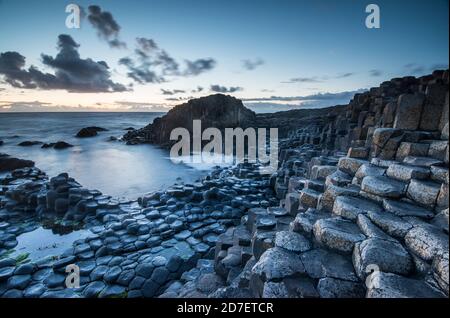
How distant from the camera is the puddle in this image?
5.42m

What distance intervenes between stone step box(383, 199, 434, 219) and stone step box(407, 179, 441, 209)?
0.29 ft

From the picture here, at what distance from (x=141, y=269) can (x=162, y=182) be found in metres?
8.66

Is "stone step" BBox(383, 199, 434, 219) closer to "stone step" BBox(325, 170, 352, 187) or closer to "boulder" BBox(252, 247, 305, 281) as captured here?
"stone step" BBox(325, 170, 352, 187)

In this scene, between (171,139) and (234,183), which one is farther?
(171,139)

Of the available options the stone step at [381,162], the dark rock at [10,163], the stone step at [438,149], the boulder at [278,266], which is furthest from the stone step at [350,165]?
the dark rock at [10,163]

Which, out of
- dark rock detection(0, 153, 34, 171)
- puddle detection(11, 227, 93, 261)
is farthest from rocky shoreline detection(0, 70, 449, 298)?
dark rock detection(0, 153, 34, 171)

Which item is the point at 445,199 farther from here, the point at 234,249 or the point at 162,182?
the point at 162,182

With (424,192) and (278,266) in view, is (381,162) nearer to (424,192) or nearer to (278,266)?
(424,192)

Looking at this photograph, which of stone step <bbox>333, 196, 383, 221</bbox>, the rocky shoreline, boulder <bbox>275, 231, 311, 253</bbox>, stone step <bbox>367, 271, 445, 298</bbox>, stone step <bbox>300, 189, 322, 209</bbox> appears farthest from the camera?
stone step <bbox>300, 189, 322, 209</bbox>

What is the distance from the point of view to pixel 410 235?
87.5 inches

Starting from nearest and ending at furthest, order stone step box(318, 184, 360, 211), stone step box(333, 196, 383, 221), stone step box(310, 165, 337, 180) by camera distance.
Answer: stone step box(333, 196, 383, 221) → stone step box(318, 184, 360, 211) → stone step box(310, 165, 337, 180)

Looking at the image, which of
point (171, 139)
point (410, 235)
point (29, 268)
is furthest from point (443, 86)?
point (171, 139)
